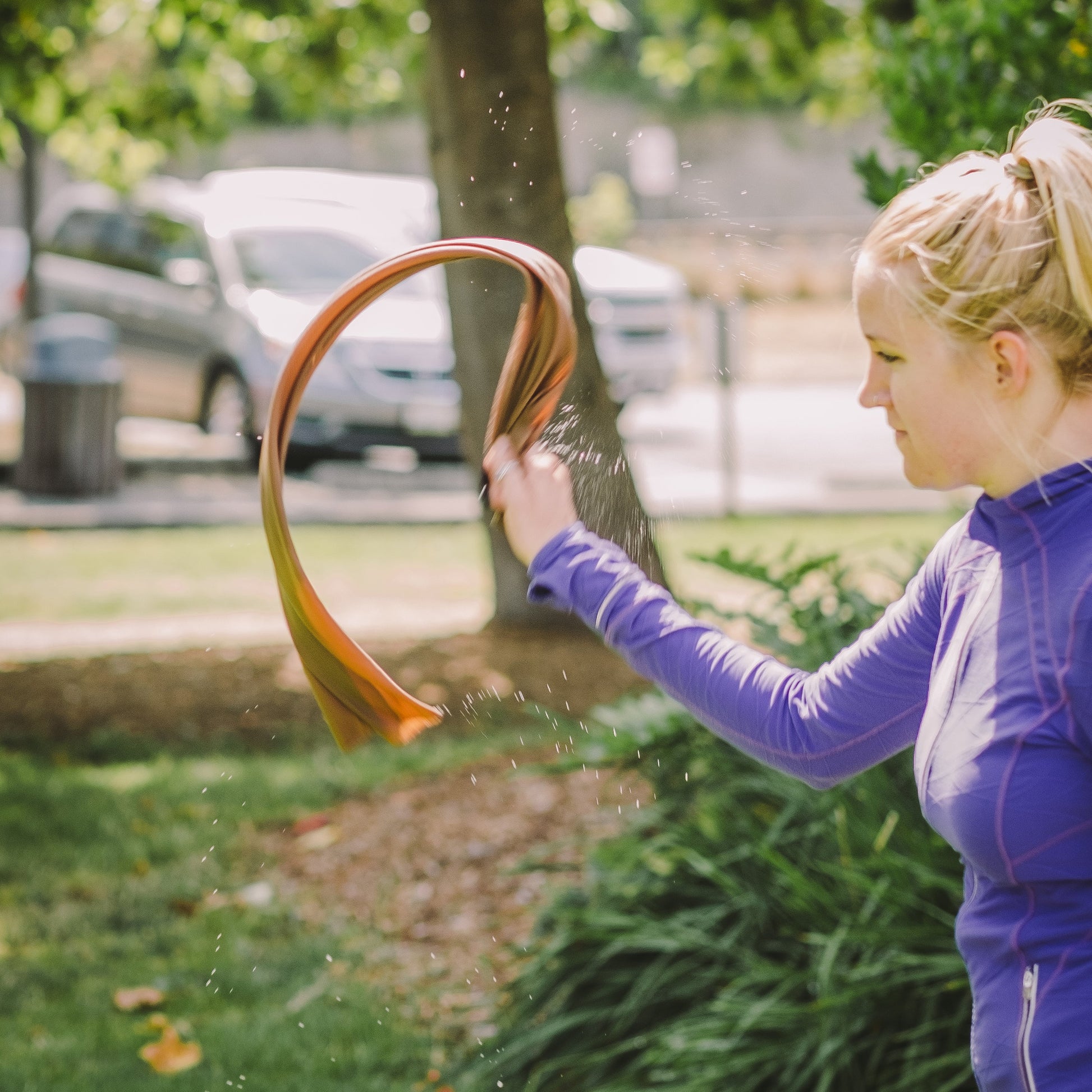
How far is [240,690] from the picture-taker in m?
6.11

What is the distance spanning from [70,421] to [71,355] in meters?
0.76

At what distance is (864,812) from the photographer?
9.75ft

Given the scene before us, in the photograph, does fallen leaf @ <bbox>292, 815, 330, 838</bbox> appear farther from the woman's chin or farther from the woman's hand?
the woman's chin

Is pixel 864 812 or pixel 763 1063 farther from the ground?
pixel 864 812

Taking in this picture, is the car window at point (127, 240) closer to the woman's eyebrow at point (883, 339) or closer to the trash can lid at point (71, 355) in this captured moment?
the trash can lid at point (71, 355)

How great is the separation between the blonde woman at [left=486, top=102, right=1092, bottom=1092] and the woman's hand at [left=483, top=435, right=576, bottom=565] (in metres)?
0.37

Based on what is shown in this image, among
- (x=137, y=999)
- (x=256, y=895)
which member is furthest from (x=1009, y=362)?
(x=256, y=895)

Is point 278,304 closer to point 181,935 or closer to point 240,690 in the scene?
point 240,690

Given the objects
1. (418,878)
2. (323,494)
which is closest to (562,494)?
(418,878)

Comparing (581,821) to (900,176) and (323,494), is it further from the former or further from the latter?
(323,494)

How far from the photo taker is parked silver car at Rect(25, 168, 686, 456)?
1080 cm

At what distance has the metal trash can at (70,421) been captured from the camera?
447 inches

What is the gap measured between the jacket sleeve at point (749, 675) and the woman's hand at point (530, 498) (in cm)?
2

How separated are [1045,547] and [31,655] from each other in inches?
242
